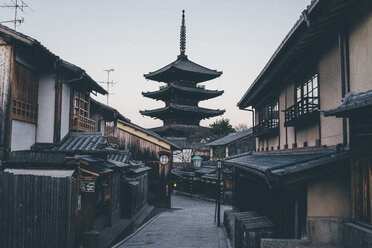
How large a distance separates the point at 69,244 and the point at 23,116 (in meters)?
5.71

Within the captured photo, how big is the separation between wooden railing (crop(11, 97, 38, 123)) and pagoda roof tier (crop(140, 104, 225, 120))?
2914 centimetres

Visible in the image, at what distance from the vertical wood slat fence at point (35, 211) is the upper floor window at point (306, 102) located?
7.16m

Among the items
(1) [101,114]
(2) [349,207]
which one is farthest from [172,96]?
(2) [349,207]

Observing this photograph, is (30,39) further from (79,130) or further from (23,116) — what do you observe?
(79,130)

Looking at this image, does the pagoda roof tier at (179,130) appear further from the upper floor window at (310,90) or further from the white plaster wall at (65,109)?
the upper floor window at (310,90)

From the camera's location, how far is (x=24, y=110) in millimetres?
12266

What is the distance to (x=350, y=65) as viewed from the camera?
663 cm

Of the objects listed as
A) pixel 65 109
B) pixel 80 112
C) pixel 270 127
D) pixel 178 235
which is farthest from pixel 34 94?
pixel 270 127

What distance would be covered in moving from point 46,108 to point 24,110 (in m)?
1.20

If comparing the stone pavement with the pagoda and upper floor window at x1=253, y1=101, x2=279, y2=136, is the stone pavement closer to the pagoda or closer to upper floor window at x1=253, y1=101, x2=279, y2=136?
upper floor window at x1=253, y1=101, x2=279, y2=136

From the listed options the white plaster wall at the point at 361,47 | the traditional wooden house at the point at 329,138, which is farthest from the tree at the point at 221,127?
the white plaster wall at the point at 361,47

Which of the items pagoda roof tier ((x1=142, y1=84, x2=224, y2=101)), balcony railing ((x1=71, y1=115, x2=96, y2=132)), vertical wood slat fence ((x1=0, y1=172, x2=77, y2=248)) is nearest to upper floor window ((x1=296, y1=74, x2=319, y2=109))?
vertical wood slat fence ((x1=0, y1=172, x2=77, y2=248))

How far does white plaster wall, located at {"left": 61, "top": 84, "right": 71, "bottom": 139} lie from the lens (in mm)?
14066

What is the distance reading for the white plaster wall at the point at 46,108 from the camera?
13.3 metres
